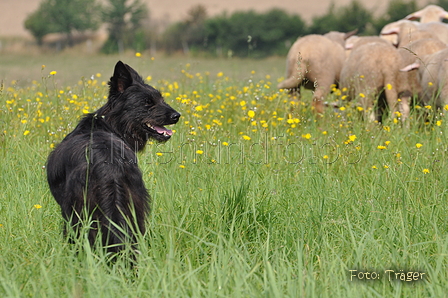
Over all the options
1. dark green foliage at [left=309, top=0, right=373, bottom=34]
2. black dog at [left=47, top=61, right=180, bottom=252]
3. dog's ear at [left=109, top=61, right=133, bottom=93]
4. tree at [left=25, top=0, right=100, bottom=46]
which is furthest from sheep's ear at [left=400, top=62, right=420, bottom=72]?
tree at [left=25, top=0, right=100, bottom=46]

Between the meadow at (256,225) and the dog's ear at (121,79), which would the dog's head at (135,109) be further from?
the meadow at (256,225)

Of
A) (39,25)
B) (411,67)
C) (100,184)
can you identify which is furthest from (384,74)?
(39,25)

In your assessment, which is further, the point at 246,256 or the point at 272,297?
the point at 246,256

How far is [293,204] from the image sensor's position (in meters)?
3.56

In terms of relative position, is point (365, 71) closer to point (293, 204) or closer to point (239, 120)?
point (239, 120)

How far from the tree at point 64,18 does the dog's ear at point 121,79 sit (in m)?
60.5

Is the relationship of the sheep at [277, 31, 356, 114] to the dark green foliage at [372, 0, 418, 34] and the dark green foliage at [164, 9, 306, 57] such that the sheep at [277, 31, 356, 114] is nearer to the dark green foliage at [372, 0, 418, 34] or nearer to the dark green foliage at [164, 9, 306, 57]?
the dark green foliage at [372, 0, 418, 34]

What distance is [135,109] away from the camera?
3.42 m

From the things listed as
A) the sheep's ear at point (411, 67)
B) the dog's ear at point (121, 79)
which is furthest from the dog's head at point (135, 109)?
the sheep's ear at point (411, 67)

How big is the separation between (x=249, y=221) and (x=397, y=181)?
1430 mm

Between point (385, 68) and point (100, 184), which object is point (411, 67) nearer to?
point (385, 68)

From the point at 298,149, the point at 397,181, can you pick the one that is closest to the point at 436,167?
the point at 397,181

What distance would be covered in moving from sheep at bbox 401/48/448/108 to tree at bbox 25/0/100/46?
58.0 meters

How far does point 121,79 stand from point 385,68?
5.36 m
